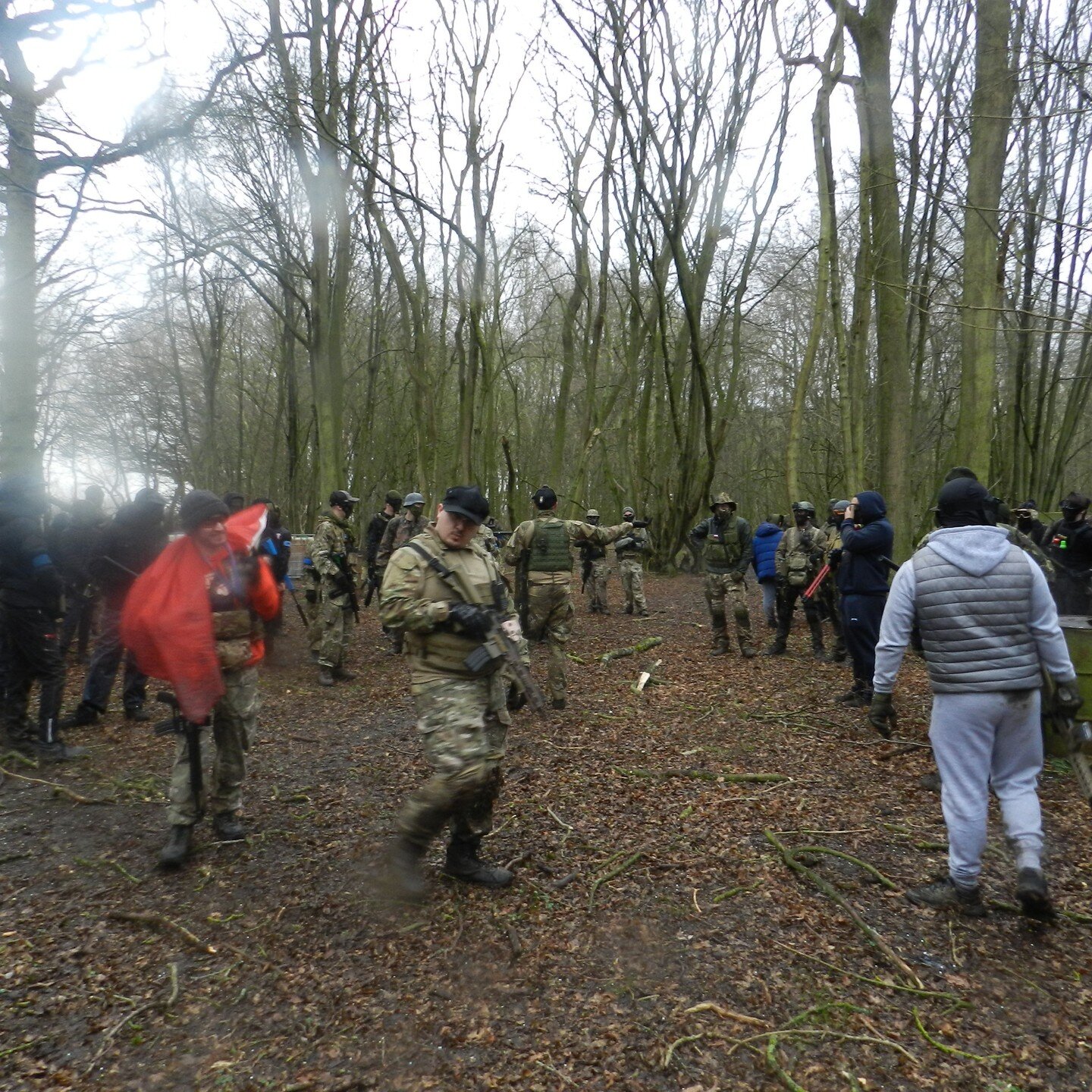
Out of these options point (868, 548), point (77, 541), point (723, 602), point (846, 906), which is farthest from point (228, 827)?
point (723, 602)

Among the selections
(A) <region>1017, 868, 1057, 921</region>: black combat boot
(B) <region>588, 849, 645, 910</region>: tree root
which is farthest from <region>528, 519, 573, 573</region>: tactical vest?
(A) <region>1017, 868, 1057, 921</region>: black combat boot

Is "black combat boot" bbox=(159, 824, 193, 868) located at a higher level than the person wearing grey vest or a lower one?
lower

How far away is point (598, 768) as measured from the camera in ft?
20.3

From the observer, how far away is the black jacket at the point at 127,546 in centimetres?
656

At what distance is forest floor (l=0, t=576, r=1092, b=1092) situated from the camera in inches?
112

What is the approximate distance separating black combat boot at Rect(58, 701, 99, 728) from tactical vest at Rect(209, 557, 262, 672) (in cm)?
388

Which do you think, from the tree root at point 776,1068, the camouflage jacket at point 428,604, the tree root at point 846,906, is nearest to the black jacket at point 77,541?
the camouflage jacket at point 428,604

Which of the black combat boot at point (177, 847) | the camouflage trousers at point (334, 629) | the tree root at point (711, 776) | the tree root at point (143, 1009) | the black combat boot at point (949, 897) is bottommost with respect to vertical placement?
the tree root at point (711, 776)

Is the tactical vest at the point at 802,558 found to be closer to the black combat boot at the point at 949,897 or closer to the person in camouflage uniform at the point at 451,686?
the black combat boot at the point at 949,897

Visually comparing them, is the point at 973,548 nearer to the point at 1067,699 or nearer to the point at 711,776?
the point at 1067,699

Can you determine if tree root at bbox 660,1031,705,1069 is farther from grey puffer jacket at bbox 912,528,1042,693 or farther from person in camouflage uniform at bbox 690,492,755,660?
person in camouflage uniform at bbox 690,492,755,660

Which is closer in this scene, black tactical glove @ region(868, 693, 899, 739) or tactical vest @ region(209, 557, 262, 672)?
black tactical glove @ region(868, 693, 899, 739)

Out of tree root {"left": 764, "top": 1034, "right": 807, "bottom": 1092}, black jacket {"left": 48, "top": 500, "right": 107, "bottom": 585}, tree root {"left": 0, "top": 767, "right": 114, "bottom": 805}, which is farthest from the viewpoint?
black jacket {"left": 48, "top": 500, "right": 107, "bottom": 585}

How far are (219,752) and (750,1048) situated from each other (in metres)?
3.30
